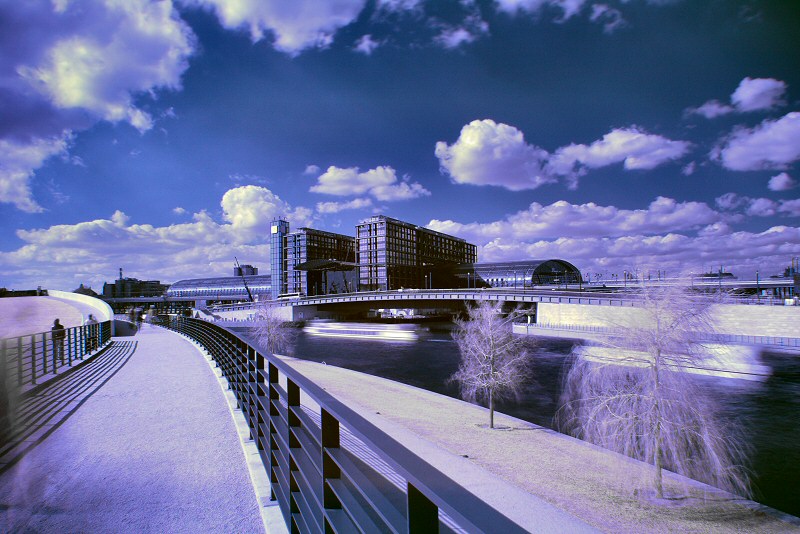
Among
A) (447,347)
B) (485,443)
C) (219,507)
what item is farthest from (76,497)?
(447,347)

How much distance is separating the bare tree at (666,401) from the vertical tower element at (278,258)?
137221mm

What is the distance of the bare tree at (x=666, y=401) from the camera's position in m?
14.6

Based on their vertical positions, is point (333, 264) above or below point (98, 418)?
above

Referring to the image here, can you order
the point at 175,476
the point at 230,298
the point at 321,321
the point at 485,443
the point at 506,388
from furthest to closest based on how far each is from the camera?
the point at 230,298 < the point at 321,321 < the point at 506,388 < the point at 485,443 < the point at 175,476

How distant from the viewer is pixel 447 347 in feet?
185

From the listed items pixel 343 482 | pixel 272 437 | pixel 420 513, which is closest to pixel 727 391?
pixel 272 437

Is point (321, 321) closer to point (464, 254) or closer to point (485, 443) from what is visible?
point (485, 443)

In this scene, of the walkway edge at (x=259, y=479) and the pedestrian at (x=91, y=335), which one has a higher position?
the pedestrian at (x=91, y=335)

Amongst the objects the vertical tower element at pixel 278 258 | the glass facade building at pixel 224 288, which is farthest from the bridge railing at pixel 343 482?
the glass facade building at pixel 224 288

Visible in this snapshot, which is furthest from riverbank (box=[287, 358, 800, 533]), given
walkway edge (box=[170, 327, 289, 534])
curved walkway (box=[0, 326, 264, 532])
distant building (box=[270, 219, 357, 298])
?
distant building (box=[270, 219, 357, 298])

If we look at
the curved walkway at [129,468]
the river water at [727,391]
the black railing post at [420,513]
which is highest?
the black railing post at [420,513]

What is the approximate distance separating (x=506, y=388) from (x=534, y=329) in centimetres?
3849

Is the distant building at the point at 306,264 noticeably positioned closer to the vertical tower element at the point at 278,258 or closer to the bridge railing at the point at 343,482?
the vertical tower element at the point at 278,258

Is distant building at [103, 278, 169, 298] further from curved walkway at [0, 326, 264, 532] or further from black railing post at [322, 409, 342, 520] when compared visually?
black railing post at [322, 409, 342, 520]
